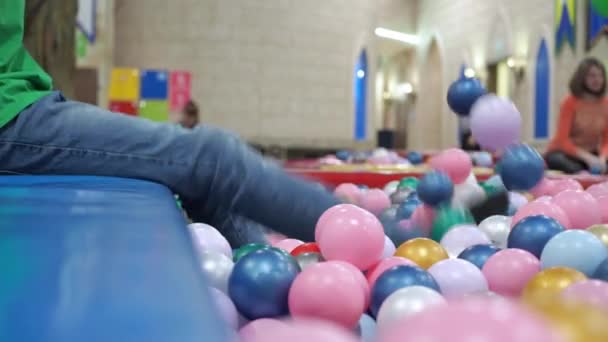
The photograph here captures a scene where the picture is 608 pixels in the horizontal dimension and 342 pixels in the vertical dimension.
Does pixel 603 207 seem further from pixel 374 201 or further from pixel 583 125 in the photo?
pixel 583 125

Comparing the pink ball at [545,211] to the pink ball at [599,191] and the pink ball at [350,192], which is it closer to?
the pink ball at [599,191]

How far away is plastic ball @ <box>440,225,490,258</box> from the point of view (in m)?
1.25

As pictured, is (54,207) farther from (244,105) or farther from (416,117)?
(416,117)

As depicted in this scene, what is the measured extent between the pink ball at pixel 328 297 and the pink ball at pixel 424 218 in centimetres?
65

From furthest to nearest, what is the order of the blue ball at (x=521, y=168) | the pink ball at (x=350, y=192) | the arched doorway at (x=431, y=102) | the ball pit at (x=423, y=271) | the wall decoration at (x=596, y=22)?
the arched doorway at (x=431, y=102) < the wall decoration at (x=596, y=22) < the pink ball at (x=350, y=192) < the blue ball at (x=521, y=168) < the ball pit at (x=423, y=271)

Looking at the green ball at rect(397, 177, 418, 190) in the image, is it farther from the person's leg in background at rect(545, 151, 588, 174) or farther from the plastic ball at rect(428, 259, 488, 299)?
the person's leg in background at rect(545, 151, 588, 174)

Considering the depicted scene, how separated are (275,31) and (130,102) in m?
2.15

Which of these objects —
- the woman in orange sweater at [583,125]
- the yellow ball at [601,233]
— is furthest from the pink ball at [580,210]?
the woman in orange sweater at [583,125]

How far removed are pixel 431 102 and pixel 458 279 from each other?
36.6 ft

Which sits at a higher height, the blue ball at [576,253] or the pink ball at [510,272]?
the blue ball at [576,253]

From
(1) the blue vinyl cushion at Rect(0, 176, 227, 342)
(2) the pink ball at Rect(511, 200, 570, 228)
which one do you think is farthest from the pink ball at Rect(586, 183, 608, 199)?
(1) the blue vinyl cushion at Rect(0, 176, 227, 342)

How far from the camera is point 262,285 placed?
2.79 ft

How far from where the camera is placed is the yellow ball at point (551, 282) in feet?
Result: 2.69

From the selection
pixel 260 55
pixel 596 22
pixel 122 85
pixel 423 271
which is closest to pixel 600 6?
pixel 596 22
